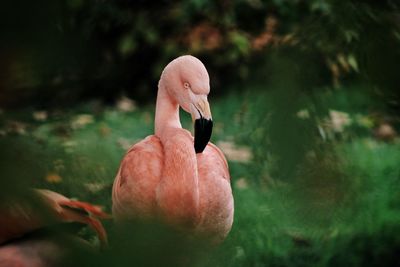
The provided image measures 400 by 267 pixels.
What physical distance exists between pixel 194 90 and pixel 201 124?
0.11 meters

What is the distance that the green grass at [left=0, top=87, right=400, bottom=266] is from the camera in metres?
0.52

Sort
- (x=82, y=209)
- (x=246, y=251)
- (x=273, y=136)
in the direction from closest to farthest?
1. (x=273, y=136)
2. (x=82, y=209)
3. (x=246, y=251)

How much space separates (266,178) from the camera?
2.18 feet

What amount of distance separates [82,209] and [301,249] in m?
1.54

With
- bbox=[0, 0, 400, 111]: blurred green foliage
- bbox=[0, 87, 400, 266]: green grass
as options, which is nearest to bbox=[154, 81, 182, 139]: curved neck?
bbox=[0, 87, 400, 266]: green grass

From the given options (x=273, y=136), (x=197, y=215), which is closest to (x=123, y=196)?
(x=197, y=215)

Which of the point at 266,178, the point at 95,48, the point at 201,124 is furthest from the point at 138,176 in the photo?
the point at 95,48

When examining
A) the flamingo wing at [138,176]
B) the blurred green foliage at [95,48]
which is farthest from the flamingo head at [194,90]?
the blurred green foliage at [95,48]

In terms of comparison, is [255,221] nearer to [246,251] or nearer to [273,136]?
[246,251]

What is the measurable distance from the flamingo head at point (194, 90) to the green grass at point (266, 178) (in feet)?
0.27

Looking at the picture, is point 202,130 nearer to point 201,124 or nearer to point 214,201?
point 201,124

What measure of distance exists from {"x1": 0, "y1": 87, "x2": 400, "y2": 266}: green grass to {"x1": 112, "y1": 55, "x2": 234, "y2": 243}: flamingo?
0.06 m

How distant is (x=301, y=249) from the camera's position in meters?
2.19

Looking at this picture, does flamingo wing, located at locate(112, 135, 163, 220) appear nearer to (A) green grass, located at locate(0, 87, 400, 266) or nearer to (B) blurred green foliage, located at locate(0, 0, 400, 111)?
(A) green grass, located at locate(0, 87, 400, 266)
